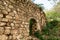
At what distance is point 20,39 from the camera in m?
6.03

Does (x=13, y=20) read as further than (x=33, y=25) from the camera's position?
No

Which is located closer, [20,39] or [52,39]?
[20,39]

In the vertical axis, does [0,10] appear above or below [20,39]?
above

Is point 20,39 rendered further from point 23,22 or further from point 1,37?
Result: point 1,37

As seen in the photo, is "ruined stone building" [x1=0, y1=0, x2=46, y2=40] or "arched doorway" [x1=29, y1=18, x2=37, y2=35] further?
"arched doorway" [x1=29, y1=18, x2=37, y2=35]

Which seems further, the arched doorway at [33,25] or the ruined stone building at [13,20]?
the arched doorway at [33,25]

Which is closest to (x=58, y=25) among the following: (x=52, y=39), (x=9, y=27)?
(x=52, y=39)

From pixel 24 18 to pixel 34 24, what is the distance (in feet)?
10.1

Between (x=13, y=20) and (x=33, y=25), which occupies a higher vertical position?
(x=13, y=20)

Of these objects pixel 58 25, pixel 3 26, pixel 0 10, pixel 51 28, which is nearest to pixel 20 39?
pixel 3 26

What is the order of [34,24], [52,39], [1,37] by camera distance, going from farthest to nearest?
[34,24] → [52,39] → [1,37]

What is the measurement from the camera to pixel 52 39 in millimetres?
8188

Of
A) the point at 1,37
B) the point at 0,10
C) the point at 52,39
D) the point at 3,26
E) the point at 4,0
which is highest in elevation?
the point at 4,0

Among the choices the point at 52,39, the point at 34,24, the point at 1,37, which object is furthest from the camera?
the point at 34,24
